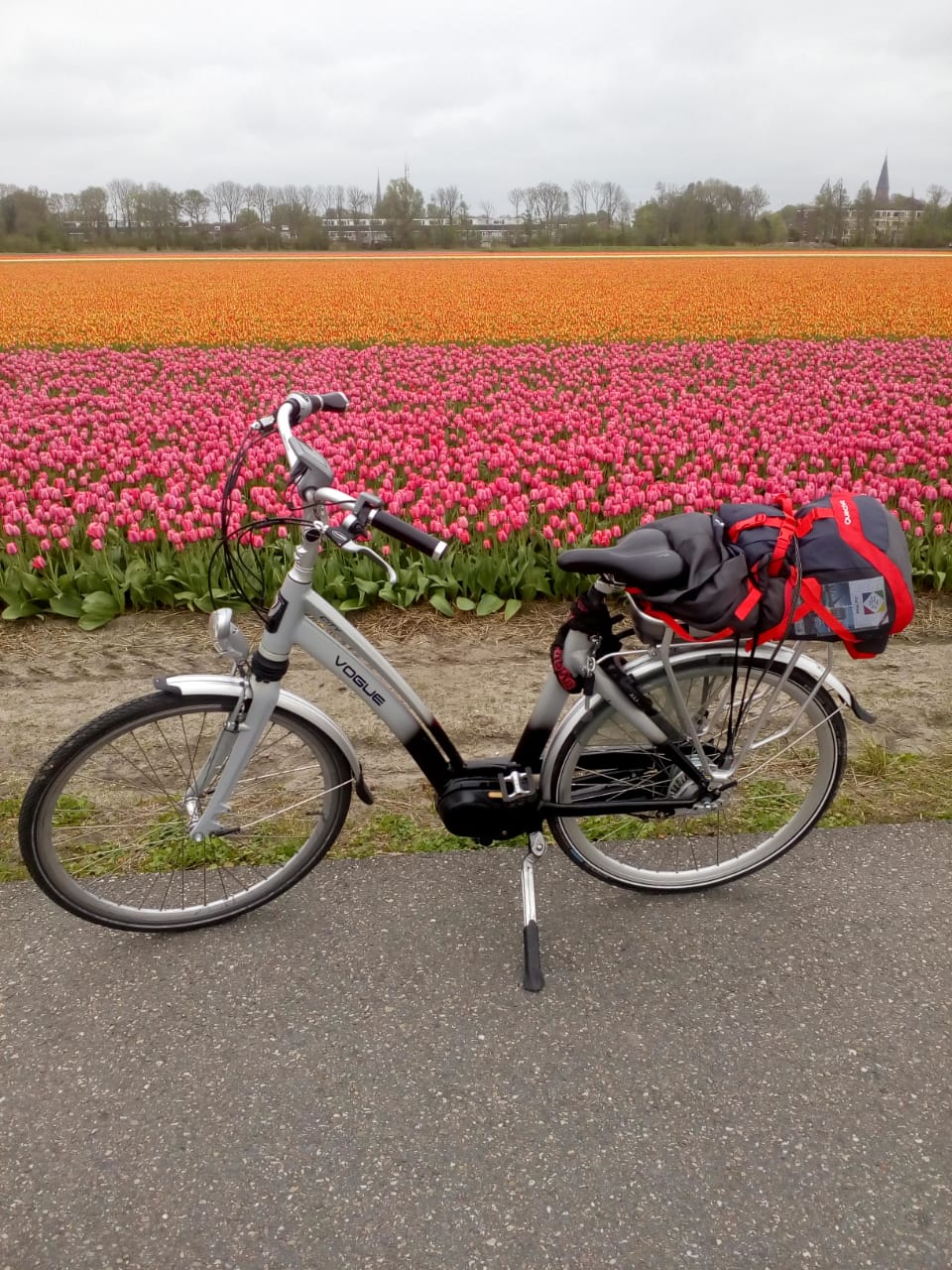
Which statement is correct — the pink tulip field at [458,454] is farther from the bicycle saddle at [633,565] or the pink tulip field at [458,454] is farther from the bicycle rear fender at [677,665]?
the bicycle saddle at [633,565]

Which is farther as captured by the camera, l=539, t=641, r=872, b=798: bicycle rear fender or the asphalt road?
l=539, t=641, r=872, b=798: bicycle rear fender

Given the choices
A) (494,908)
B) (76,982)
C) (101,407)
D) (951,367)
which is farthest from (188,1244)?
(951,367)

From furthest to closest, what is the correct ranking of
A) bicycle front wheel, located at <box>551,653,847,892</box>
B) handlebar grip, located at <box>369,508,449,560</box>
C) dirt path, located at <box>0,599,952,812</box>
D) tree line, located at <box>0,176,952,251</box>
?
1. tree line, located at <box>0,176,952,251</box>
2. dirt path, located at <box>0,599,952,812</box>
3. bicycle front wheel, located at <box>551,653,847,892</box>
4. handlebar grip, located at <box>369,508,449,560</box>

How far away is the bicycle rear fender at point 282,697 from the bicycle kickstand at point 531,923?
54cm

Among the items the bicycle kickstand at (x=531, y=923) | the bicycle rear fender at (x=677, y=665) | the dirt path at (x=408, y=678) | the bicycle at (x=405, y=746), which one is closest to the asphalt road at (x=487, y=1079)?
the bicycle kickstand at (x=531, y=923)

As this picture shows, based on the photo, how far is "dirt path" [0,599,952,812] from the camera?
4047mm

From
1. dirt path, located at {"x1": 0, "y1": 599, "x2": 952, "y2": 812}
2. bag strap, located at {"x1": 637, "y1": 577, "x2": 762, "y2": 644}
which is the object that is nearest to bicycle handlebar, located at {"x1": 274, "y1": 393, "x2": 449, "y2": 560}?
bag strap, located at {"x1": 637, "y1": 577, "x2": 762, "y2": 644}

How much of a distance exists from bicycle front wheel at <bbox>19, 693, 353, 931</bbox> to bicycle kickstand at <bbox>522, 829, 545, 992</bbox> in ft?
2.01

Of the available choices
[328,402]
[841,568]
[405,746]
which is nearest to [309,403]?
[328,402]

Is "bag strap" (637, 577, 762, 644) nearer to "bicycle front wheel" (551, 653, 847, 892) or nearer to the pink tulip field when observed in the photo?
"bicycle front wheel" (551, 653, 847, 892)

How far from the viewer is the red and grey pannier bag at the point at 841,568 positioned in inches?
95.3

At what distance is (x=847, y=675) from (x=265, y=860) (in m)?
3.00

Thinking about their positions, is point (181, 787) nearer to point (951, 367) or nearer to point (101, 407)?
point (101, 407)

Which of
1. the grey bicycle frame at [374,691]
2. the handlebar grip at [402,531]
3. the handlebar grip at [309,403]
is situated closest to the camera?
the handlebar grip at [402,531]
